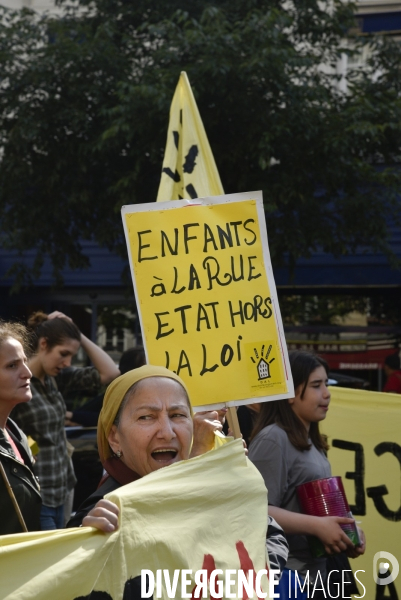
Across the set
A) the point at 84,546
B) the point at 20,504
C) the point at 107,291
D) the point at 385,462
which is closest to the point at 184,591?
the point at 84,546

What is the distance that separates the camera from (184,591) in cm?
212

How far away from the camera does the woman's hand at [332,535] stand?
3529 millimetres

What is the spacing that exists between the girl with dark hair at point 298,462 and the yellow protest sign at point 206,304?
37 centimetres

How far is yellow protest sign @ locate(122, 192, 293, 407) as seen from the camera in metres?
3.43

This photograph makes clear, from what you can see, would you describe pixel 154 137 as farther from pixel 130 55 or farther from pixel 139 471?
pixel 139 471

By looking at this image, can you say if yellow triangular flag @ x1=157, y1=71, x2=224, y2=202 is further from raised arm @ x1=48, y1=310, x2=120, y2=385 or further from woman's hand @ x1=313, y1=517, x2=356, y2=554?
raised arm @ x1=48, y1=310, x2=120, y2=385

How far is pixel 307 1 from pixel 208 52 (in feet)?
6.75

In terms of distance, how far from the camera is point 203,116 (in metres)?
11.1

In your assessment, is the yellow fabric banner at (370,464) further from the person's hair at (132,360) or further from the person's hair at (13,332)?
the person's hair at (13,332)

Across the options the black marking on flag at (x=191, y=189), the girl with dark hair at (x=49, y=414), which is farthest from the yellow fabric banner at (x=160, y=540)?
the girl with dark hair at (x=49, y=414)

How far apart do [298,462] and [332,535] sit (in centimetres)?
35

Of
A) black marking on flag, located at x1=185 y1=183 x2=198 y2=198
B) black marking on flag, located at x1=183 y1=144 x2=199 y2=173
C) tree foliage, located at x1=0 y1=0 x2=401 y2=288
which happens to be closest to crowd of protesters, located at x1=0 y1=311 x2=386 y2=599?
black marking on flag, located at x1=185 y1=183 x2=198 y2=198

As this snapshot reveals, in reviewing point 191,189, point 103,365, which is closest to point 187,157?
point 191,189

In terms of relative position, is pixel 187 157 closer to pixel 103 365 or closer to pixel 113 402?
pixel 113 402
